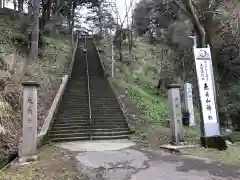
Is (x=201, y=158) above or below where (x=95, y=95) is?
below

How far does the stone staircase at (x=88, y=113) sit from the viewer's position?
38.3ft

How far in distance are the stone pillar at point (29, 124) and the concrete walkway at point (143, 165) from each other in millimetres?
1414

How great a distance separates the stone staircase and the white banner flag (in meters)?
3.92

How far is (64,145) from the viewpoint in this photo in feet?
33.2

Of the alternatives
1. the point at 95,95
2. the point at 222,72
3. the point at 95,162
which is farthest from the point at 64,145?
the point at 222,72

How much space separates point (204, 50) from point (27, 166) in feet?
23.1

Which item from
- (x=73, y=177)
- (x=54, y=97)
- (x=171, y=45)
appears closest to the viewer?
(x=73, y=177)

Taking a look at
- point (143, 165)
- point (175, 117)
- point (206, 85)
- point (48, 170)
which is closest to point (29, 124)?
point (48, 170)

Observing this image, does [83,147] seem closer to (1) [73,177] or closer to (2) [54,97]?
(1) [73,177]

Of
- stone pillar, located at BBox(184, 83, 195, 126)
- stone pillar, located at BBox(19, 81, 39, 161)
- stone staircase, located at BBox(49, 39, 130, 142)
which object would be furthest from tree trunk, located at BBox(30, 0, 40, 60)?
stone pillar, located at BBox(184, 83, 195, 126)

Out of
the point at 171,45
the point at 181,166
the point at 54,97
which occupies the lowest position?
the point at 181,166

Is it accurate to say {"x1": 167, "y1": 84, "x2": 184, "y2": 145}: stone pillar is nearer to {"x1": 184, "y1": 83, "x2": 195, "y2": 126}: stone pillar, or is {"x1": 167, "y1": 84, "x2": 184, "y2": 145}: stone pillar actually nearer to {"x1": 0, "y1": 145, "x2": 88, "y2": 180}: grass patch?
{"x1": 0, "y1": 145, "x2": 88, "y2": 180}: grass patch

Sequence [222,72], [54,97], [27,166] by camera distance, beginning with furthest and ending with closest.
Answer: [222,72], [54,97], [27,166]

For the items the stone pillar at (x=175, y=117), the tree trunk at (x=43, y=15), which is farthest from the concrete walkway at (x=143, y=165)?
the tree trunk at (x=43, y=15)
